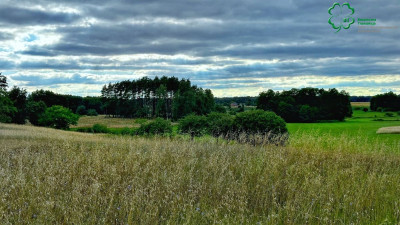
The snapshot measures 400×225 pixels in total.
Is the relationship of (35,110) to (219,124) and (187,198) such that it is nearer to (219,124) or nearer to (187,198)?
(219,124)

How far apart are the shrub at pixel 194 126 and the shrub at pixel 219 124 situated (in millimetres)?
322

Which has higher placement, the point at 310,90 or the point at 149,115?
the point at 310,90

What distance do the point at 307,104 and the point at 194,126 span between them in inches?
1360

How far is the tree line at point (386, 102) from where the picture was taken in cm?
5049

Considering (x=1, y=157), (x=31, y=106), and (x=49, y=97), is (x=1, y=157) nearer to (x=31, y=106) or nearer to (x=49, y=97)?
(x=31, y=106)

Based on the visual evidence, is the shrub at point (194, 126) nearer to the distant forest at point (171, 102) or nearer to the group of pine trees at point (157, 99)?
the distant forest at point (171, 102)

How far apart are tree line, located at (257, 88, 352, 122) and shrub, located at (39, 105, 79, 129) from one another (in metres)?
31.7

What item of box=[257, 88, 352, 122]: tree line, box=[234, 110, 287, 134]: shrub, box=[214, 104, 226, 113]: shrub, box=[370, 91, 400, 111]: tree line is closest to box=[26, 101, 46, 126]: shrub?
box=[214, 104, 226, 113]: shrub

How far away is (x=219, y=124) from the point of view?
65.6ft

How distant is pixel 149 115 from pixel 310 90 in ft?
120

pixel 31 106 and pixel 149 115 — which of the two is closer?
pixel 31 106

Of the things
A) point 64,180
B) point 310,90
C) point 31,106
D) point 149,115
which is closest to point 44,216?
point 64,180

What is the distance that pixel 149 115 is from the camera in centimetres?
7331

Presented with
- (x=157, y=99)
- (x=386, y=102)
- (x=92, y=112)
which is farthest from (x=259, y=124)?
(x=92, y=112)
